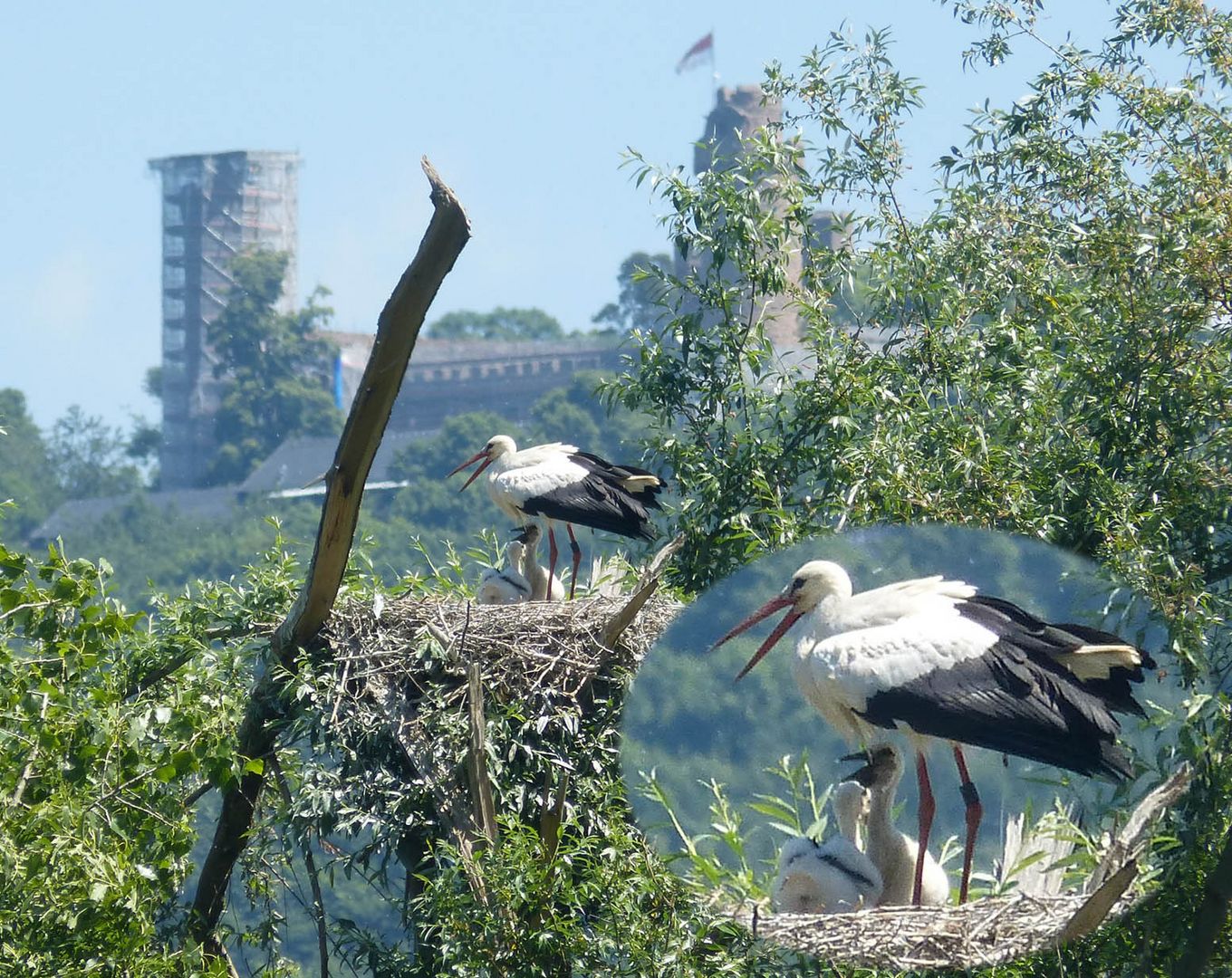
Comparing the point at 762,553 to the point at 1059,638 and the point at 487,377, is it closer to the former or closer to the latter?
the point at 1059,638

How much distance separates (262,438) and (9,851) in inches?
2833

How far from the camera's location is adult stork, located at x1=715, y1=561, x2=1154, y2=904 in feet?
16.1

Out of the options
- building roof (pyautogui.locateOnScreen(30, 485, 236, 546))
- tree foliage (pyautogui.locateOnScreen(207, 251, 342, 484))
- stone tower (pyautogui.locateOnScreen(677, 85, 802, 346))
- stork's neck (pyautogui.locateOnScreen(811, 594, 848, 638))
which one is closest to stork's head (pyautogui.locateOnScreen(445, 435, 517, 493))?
stone tower (pyautogui.locateOnScreen(677, 85, 802, 346))

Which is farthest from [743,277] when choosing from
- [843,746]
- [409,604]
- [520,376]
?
[520,376]

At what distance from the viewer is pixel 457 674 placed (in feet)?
25.2

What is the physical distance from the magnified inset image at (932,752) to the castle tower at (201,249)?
79.1 m

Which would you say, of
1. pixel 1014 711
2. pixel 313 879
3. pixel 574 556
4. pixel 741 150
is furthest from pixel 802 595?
pixel 574 556

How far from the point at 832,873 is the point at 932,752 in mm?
427

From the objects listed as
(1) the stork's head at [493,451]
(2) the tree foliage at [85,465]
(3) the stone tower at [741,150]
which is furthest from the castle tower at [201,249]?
(1) the stork's head at [493,451]

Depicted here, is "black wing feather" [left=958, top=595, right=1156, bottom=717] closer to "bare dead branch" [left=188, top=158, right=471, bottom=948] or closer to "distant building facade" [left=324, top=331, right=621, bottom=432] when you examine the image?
"bare dead branch" [left=188, top=158, right=471, bottom=948]

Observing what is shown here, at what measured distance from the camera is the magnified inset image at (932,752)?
16.1 feet

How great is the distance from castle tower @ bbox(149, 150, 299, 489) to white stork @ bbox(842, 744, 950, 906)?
79.2m

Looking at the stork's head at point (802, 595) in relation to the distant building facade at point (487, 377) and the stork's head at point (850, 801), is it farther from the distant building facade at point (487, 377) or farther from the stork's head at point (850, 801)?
the distant building facade at point (487, 377)

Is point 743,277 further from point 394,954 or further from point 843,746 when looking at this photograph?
point 843,746
